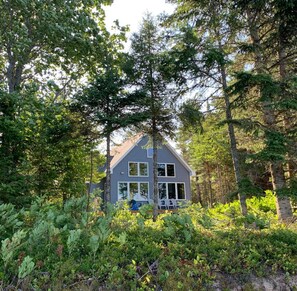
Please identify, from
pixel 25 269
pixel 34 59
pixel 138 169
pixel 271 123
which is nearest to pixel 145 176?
pixel 138 169

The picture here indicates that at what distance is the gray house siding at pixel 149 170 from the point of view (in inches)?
690

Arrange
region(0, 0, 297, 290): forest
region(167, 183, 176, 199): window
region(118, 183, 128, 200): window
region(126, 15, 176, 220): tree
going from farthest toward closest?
region(167, 183, 176, 199): window
region(118, 183, 128, 200): window
region(126, 15, 176, 220): tree
region(0, 0, 297, 290): forest

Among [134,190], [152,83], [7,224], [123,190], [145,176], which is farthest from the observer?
[145,176]

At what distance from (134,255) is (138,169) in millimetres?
15444

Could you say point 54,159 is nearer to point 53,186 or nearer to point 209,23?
point 53,186

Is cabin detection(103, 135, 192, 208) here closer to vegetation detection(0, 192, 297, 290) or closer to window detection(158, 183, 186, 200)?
window detection(158, 183, 186, 200)

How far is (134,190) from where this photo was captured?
17.8m

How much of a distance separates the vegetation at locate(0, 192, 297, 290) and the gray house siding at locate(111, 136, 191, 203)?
43.8ft

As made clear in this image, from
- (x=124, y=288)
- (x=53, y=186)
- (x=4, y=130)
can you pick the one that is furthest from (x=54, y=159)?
(x=124, y=288)

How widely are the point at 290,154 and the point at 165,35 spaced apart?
4089 millimetres

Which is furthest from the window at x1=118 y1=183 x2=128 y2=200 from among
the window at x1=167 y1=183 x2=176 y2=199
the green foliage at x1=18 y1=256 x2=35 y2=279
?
the green foliage at x1=18 y1=256 x2=35 y2=279

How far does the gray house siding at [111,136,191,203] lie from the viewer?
1752 cm

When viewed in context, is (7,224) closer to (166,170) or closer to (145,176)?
(145,176)

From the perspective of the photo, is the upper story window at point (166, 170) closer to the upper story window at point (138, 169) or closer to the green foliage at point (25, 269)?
the upper story window at point (138, 169)
